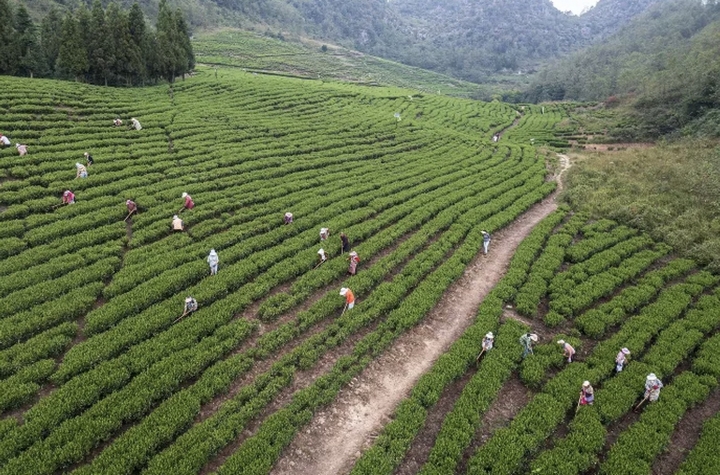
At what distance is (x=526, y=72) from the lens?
195375mm

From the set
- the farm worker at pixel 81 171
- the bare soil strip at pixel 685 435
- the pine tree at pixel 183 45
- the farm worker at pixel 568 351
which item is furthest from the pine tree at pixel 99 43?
the bare soil strip at pixel 685 435

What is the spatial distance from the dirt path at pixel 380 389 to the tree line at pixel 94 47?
48847 millimetres

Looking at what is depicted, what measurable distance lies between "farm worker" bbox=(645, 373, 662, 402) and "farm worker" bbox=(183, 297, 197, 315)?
1722cm

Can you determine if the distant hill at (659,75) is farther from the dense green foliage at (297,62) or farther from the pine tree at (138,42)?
the pine tree at (138,42)

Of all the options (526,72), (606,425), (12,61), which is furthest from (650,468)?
(526,72)

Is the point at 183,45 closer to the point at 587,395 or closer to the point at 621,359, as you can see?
the point at 621,359

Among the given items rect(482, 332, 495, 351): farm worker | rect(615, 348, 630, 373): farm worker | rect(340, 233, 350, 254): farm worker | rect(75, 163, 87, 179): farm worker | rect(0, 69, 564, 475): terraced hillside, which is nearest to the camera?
rect(0, 69, 564, 475): terraced hillside

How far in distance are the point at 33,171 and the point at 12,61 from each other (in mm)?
31162

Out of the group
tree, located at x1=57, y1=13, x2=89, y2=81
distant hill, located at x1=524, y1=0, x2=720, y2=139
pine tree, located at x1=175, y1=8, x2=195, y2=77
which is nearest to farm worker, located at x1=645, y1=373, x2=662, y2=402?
distant hill, located at x1=524, y1=0, x2=720, y2=139

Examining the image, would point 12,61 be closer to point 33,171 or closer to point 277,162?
point 33,171

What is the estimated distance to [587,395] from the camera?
14.1 meters

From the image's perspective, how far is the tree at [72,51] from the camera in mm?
44725

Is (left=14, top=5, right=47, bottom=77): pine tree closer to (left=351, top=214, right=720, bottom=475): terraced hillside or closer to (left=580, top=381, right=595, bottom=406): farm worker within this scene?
(left=351, top=214, right=720, bottom=475): terraced hillside

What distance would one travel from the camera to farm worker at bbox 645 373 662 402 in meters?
14.2
